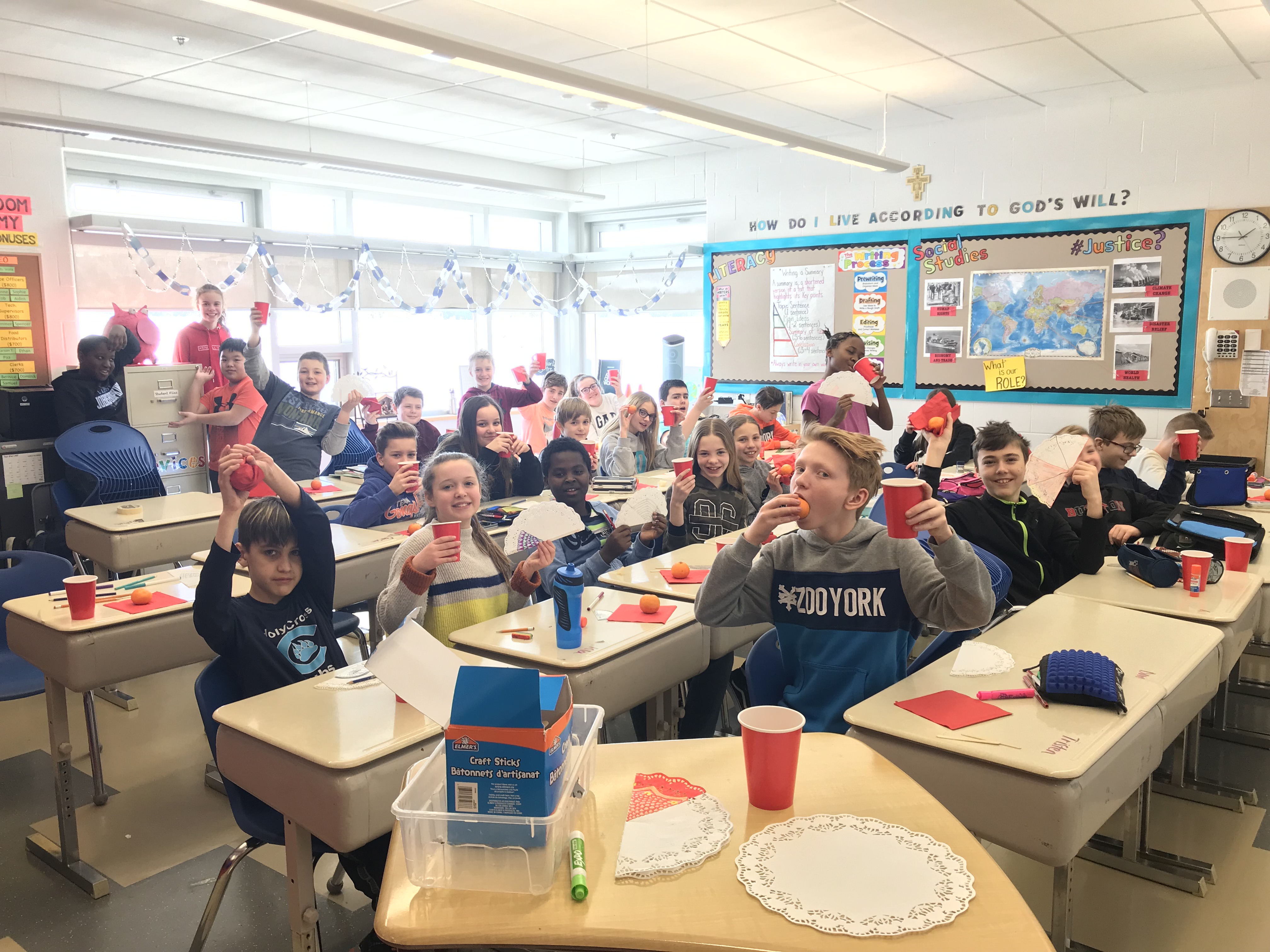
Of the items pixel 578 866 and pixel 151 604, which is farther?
pixel 151 604

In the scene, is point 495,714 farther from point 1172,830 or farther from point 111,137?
point 111,137

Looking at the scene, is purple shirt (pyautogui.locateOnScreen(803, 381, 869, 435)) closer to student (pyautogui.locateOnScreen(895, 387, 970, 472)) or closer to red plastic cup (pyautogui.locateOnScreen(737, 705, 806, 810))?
student (pyautogui.locateOnScreen(895, 387, 970, 472))

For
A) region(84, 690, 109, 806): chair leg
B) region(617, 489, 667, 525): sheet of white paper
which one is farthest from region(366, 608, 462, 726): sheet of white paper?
region(84, 690, 109, 806): chair leg

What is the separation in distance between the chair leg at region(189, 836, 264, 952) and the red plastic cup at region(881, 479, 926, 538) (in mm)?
1634

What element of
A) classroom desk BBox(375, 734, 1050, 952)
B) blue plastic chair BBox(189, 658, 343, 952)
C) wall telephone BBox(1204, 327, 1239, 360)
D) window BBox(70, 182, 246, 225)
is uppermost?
window BBox(70, 182, 246, 225)

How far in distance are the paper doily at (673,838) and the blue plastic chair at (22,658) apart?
2.35 m

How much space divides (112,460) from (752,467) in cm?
379

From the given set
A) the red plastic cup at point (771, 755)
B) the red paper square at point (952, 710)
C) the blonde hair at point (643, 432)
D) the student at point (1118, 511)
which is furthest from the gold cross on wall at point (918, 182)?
the red plastic cup at point (771, 755)

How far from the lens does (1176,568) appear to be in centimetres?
290

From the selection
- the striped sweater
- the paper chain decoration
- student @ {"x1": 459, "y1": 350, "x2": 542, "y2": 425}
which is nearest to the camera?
the striped sweater

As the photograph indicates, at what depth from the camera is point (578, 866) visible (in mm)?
1333

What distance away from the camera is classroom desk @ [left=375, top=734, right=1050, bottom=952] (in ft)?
3.98

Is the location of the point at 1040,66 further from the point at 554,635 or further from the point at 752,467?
the point at 554,635

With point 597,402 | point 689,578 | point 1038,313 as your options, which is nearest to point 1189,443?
point 689,578
